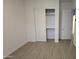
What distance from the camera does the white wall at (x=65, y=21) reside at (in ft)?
37.3

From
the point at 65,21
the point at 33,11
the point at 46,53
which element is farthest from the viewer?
the point at 65,21

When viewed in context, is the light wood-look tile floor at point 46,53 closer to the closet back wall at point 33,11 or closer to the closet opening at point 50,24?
the closet back wall at point 33,11

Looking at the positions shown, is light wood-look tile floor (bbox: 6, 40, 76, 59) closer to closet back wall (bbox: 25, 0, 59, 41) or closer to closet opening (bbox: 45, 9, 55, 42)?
closet back wall (bbox: 25, 0, 59, 41)

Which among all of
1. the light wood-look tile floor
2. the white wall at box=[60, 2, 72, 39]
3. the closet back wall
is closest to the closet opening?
the white wall at box=[60, 2, 72, 39]

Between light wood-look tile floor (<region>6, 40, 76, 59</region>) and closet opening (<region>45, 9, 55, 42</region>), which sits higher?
closet opening (<region>45, 9, 55, 42</region>)

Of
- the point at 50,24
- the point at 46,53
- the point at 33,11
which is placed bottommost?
the point at 46,53

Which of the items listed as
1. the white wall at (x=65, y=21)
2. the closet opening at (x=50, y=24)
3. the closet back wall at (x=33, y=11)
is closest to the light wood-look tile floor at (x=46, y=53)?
the closet back wall at (x=33, y=11)

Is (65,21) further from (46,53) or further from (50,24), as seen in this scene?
(46,53)

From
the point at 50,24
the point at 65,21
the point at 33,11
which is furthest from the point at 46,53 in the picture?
the point at 65,21

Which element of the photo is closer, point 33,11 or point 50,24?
point 33,11

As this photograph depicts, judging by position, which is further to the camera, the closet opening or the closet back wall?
the closet opening

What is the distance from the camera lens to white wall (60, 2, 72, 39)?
1136 centimetres

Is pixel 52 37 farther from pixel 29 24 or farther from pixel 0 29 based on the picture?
pixel 0 29

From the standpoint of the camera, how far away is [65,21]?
37.6 feet
